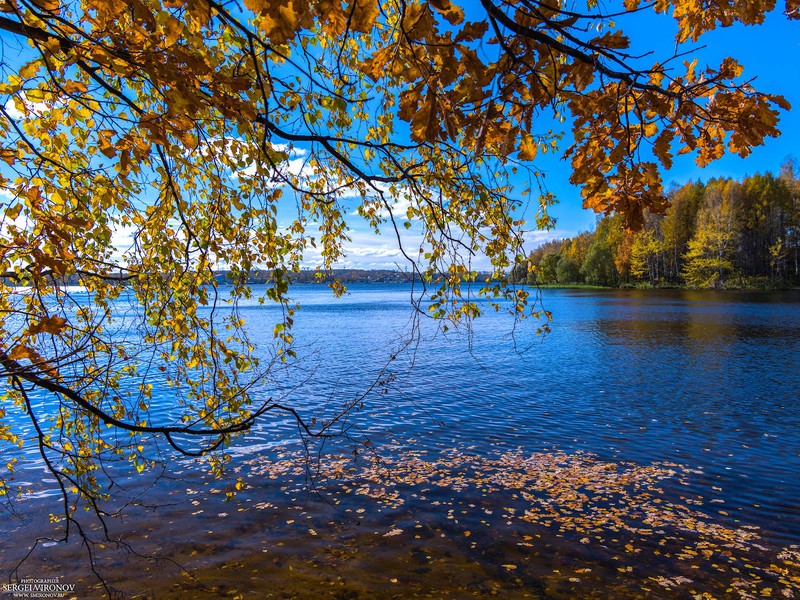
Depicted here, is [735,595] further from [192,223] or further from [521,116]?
[192,223]

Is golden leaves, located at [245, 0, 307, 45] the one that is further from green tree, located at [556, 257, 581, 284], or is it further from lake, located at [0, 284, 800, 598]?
green tree, located at [556, 257, 581, 284]

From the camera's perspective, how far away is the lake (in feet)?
18.9

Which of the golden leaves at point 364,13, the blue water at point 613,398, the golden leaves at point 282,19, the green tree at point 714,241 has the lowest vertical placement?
the blue water at point 613,398

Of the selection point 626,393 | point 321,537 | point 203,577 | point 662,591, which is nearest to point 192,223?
point 203,577

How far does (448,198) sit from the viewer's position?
4090mm

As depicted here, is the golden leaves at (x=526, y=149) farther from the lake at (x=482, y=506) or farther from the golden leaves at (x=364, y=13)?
the lake at (x=482, y=506)

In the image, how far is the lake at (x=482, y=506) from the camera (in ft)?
18.9

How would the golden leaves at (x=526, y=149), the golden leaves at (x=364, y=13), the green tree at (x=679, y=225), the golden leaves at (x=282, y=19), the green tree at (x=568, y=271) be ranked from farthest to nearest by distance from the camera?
the green tree at (x=568, y=271)
the green tree at (x=679, y=225)
the golden leaves at (x=526, y=149)
the golden leaves at (x=364, y=13)
the golden leaves at (x=282, y=19)

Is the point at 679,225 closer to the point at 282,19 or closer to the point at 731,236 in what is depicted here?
the point at 731,236

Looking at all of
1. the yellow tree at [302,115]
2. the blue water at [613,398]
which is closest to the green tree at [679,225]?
the blue water at [613,398]

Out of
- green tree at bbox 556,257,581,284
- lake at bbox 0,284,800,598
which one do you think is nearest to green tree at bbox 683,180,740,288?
green tree at bbox 556,257,581,284

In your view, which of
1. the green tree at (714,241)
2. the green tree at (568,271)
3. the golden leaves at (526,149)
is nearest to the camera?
the golden leaves at (526,149)

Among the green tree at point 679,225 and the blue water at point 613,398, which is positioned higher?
the green tree at point 679,225

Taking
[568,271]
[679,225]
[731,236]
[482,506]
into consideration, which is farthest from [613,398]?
[568,271]
